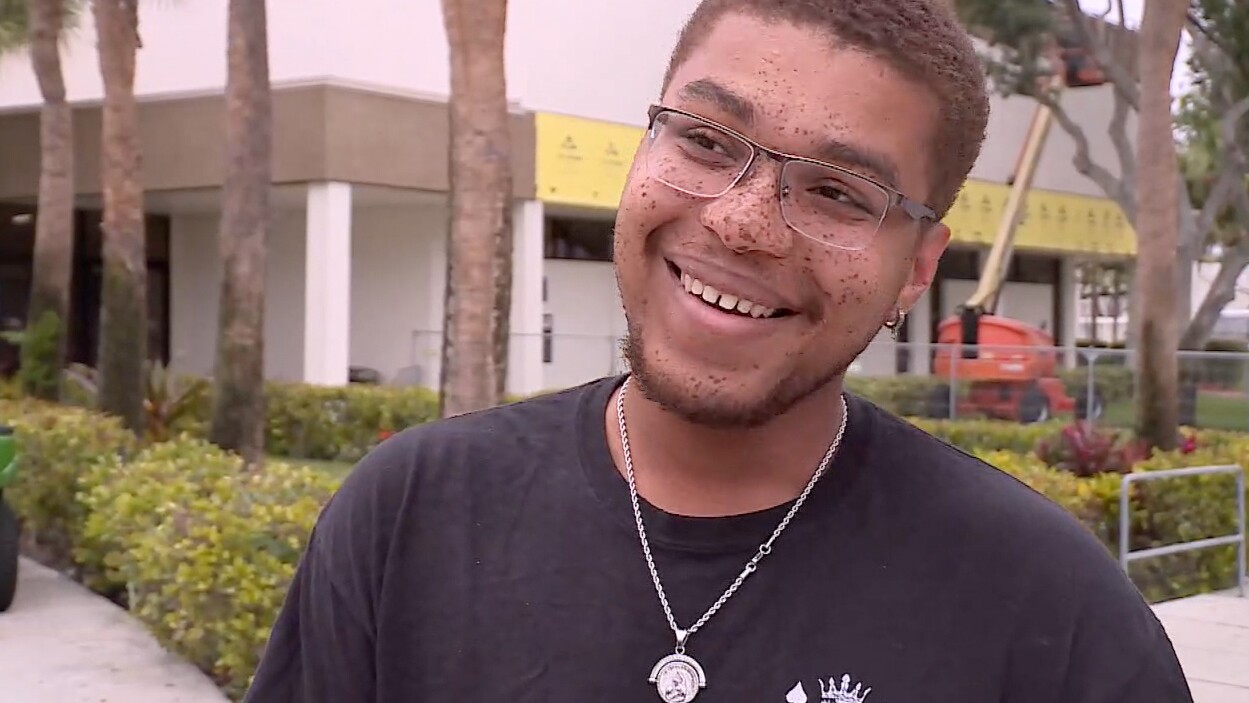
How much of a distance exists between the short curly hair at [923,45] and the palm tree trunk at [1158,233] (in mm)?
9120

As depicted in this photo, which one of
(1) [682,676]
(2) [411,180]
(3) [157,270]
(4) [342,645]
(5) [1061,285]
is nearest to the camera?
(1) [682,676]

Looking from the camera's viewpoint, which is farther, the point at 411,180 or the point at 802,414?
the point at 411,180

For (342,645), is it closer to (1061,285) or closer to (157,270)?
(157,270)

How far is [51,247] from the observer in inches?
503

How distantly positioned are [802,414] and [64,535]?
25.7 ft

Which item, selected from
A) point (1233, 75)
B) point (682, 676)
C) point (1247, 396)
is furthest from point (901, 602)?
point (1233, 75)

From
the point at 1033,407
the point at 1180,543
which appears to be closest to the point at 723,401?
the point at 1180,543

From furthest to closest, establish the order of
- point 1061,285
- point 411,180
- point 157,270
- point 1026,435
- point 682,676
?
point 1061,285
point 157,270
point 411,180
point 1026,435
point 682,676

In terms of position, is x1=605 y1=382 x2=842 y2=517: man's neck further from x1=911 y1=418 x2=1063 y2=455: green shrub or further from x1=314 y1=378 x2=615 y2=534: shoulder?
x1=911 y1=418 x2=1063 y2=455: green shrub

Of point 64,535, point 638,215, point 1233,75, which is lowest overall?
point 64,535

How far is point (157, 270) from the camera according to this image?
2362 cm

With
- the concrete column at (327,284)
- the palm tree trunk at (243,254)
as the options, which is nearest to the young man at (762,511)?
the palm tree trunk at (243,254)

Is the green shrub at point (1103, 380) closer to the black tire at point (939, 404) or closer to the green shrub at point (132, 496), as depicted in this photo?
the black tire at point (939, 404)

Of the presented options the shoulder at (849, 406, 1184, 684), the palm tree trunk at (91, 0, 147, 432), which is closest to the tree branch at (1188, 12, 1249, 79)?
the palm tree trunk at (91, 0, 147, 432)
